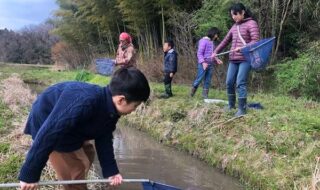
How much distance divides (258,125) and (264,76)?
16.6 ft

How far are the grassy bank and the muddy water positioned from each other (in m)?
0.16

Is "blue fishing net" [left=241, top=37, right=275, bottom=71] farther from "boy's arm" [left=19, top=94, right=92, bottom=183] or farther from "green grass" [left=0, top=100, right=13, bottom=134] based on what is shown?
"boy's arm" [left=19, top=94, right=92, bottom=183]

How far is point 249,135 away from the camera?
652 cm

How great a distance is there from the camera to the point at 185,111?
8.61 meters

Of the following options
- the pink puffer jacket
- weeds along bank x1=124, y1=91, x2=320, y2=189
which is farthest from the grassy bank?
the pink puffer jacket

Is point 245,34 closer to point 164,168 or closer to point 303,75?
point 164,168

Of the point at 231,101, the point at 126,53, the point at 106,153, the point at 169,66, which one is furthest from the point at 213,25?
the point at 106,153

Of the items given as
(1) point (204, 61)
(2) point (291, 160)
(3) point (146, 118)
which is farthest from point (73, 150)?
(1) point (204, 61)

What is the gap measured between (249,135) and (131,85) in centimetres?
387

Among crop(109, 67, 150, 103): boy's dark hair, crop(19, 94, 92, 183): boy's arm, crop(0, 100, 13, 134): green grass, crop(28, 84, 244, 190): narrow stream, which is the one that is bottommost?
crop(28, 84, 244, 190): narrow stream

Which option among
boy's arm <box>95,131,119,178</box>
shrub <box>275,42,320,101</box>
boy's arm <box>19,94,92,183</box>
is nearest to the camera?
boy's arm <box>19,94,92,183</box>

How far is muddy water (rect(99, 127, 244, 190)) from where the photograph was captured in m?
5.88

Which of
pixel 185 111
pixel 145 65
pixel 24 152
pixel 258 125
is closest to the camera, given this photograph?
pixel 24 152

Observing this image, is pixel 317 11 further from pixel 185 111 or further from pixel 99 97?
pixel 99 97
